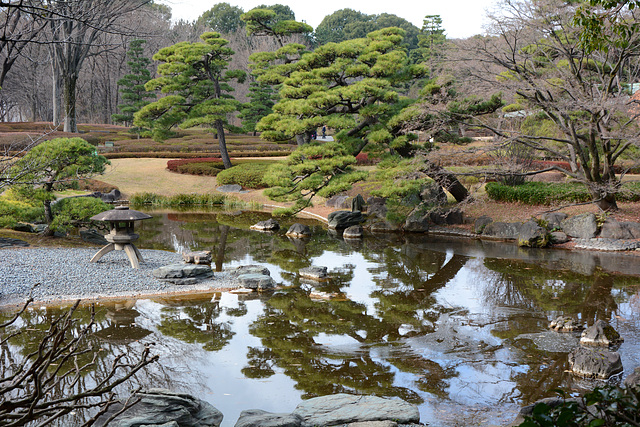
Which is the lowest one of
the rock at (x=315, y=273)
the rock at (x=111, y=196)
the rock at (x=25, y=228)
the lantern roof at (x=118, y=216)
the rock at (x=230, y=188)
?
the rock at (x=315, y=273)

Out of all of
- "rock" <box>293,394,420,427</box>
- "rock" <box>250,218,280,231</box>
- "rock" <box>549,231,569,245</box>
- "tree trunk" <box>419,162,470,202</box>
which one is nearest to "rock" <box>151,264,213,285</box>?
"rock" <box>293,394,420,427</box>

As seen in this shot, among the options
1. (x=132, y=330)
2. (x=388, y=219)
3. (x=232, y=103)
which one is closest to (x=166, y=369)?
(x=132, y=330)

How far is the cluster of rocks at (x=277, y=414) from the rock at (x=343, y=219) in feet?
37.1

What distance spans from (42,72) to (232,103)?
1039 inches

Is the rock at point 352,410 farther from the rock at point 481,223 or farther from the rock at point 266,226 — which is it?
the rock at point 266,226

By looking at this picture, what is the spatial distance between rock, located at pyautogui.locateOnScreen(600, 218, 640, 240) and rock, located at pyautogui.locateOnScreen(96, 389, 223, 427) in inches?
439

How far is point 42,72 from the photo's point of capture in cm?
→ 4078

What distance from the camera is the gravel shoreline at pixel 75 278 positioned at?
27.3ft

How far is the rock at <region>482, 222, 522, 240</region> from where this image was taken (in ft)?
45.6

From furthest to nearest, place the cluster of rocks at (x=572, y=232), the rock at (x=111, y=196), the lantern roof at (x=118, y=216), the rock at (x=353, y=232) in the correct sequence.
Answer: the rock at (x=111, y=196), the rock at (x=353, y=232), the cluster of rocks at (x=572, y=232), the lantern roof at (x=118, y=216)

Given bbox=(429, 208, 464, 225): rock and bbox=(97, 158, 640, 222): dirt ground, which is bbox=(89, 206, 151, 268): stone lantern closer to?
bbox=(97, 158, 640, 222): dirt ground

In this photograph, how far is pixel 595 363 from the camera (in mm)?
5691

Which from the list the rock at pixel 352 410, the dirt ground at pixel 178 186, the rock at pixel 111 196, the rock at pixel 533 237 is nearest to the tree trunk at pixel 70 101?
the dirt ground at pixel 178 186

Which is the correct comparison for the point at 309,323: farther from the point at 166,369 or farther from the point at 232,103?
the point at 232,103
